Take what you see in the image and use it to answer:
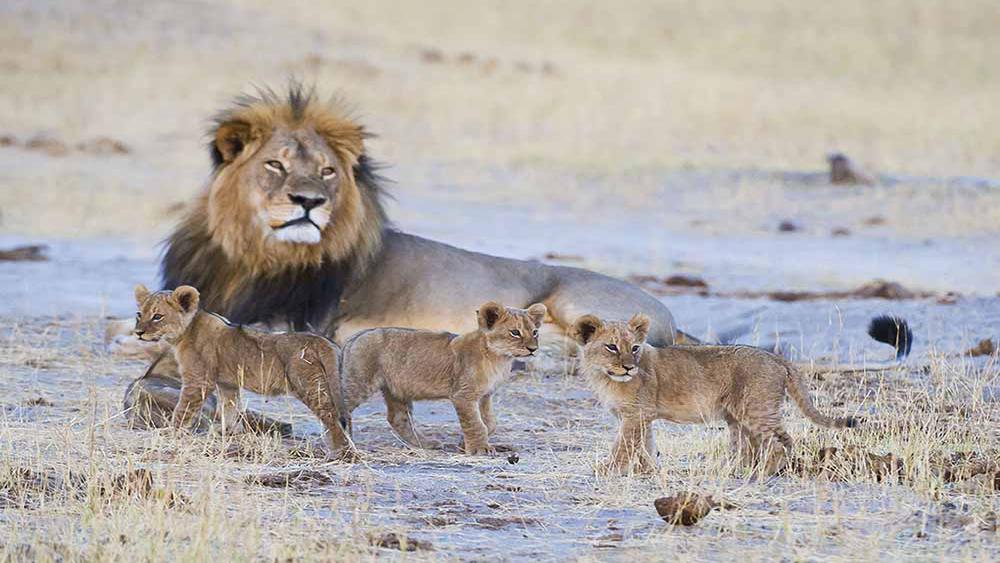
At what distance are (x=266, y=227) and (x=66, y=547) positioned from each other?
364cm

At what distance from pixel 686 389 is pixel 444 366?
1182 millimetres

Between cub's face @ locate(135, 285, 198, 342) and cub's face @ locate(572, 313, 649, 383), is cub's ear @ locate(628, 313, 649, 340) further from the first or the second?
cub's face @ locate(135, 285, 198, 342)

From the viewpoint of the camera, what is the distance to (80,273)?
12.6 m

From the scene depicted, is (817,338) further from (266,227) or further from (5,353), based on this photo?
(5,353)

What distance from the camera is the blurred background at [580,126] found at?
1596 centimetres

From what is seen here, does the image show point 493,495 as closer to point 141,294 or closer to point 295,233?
point 141,294

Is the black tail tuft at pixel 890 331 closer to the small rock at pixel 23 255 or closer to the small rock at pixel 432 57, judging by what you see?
the small rock at pixel 23 255

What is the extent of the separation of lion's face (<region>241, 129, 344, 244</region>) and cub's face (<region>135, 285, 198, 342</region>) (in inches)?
58.1

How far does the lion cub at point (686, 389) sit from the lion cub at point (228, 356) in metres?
1.17

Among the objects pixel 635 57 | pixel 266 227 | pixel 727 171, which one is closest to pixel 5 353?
pixel 266 227

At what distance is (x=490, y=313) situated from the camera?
21.3ft

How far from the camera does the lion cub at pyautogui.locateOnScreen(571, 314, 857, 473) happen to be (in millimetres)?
5891

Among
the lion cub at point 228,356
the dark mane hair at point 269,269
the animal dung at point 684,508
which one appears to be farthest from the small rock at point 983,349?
the animal dung at point 684,508

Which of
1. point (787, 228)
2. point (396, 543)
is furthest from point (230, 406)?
point (787, 228)
